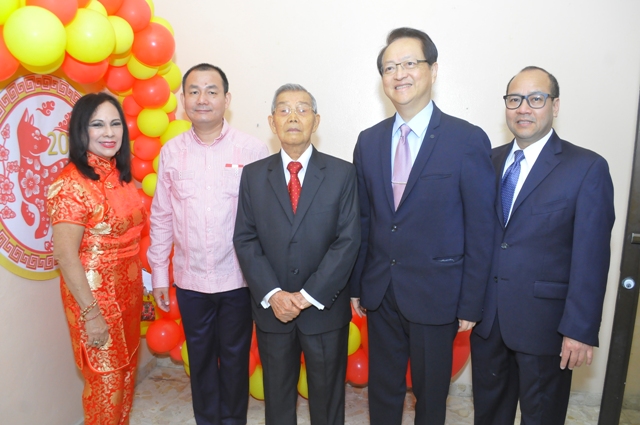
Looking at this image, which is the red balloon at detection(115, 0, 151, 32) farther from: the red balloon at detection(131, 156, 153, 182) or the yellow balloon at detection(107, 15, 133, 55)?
the red balloon at detection(131, 156, 153, 182)

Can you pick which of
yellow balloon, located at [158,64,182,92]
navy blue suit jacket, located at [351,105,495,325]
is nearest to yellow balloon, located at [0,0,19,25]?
yellow balloon, located at [158,64,182,92]

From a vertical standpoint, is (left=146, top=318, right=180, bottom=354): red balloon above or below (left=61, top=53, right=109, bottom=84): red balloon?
below

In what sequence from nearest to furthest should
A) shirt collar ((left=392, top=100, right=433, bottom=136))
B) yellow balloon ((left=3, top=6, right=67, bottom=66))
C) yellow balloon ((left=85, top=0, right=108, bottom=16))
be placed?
yellow balloon ((left=3, top=6, right=67, bottom=66))
shirt collar ((left=392, top=100, right=433, bottom=136))
yellow balloon ((left=85, top=0, right=108, bottom=16))

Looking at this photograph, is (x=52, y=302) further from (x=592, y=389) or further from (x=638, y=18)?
(x=638, y=18)

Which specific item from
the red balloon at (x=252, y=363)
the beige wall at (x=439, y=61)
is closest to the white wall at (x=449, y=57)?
the beige wall at (x=439, y=61)

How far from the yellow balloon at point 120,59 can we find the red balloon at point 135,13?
12 cm

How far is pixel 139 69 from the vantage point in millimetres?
2215

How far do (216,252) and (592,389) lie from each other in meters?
2.38

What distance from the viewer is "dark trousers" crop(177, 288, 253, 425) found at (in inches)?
84.9

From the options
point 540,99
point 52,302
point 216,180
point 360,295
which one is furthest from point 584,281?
point 52,302

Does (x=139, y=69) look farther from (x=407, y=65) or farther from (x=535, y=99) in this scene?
(x=535, y=99)

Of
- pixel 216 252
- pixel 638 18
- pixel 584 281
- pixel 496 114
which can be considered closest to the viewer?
pixel 584 281

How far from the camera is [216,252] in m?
2.07

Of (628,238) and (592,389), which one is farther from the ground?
(628,238)
